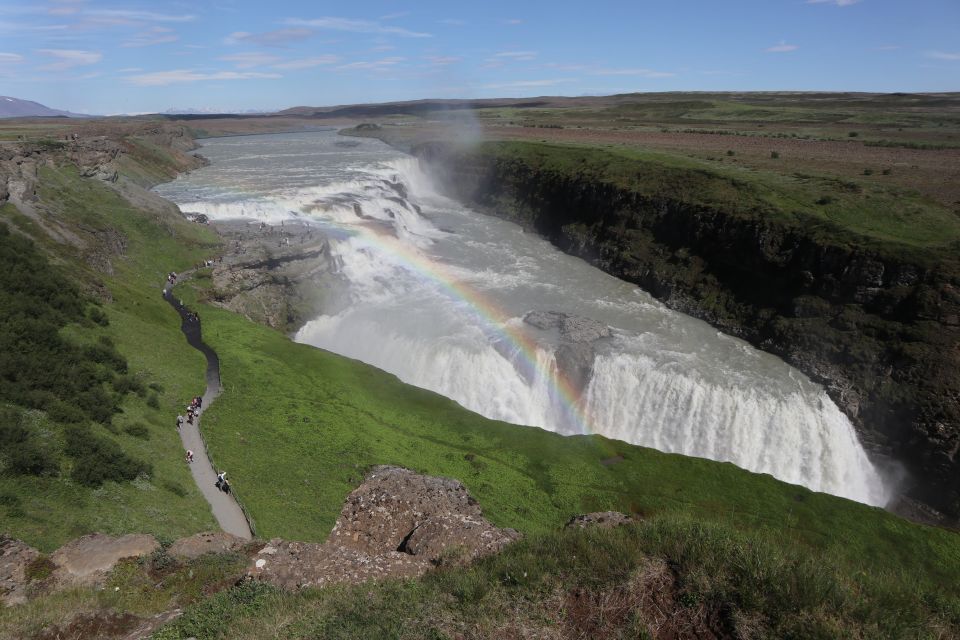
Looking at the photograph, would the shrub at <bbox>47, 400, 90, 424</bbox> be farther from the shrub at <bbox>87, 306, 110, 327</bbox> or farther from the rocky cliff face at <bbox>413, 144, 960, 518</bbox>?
the rocky cliff face at <bbox>413, 144, 960, 518</bbox>

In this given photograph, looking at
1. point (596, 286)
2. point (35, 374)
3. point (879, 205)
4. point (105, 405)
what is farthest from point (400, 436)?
point (879, 205)

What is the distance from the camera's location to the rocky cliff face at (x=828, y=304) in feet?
98.3

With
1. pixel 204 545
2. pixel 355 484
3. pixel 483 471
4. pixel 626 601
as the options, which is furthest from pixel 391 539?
pixel 483 471

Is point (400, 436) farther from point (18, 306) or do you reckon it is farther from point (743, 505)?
point (18, 306)

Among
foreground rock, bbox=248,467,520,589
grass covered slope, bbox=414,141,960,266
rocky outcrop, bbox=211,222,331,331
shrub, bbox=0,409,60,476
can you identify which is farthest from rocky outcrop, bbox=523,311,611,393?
shrub, bbox=0,409,60,476

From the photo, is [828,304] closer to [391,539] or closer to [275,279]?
[391,539]

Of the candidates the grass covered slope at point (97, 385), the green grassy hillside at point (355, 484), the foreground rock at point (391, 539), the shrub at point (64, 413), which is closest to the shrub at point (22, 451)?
the grass covered slope at point (97, 385)

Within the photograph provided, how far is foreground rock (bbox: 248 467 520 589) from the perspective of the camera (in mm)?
10641

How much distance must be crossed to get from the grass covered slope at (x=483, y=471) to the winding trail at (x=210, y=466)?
1.67ft

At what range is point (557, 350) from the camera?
34438 mm

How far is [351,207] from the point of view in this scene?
59.8 metres

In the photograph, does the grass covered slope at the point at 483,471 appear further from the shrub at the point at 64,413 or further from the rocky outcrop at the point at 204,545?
the rocky outcrop at the point at 204,545

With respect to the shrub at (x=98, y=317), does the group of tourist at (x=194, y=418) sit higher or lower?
lower

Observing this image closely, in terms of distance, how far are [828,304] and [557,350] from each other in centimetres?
2011
